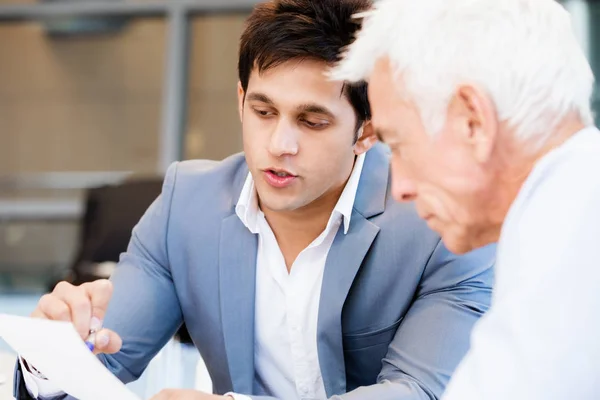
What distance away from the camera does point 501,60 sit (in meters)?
0.96

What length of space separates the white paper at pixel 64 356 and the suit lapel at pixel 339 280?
0.57m

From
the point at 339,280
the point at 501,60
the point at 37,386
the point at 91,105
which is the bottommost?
the point at 91,105

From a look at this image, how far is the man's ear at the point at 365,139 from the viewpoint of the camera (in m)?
1.67

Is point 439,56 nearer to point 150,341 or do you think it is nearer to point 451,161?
point 451,161

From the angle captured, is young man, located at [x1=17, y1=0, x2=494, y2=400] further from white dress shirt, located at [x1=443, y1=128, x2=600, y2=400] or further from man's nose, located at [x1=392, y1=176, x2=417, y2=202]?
white dress shirt, located at [x1=443, y1=128, x2=600, y2=400]

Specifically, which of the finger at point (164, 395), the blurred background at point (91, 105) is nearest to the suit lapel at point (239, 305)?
the finger at point (164, 395)

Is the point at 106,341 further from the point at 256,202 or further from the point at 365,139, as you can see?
the point at 365,139

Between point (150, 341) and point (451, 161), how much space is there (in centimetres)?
97

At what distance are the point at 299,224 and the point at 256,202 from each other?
109 millimetres

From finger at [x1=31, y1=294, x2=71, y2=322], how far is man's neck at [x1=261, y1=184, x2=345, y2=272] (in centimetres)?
51

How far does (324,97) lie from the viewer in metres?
1.55

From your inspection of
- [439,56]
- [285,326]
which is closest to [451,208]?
[439,56]

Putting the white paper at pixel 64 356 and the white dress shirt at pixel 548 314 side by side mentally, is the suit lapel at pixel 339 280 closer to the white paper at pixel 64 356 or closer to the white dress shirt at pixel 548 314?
the white paper at pixel 64 356

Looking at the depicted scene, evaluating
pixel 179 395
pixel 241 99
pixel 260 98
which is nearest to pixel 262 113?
pixel 260 98
